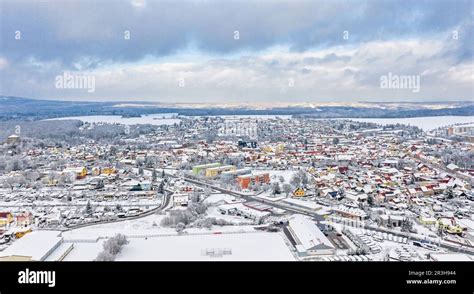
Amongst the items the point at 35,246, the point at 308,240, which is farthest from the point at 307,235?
the point at 35,246

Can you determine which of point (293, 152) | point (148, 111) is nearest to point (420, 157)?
point (293, 152)

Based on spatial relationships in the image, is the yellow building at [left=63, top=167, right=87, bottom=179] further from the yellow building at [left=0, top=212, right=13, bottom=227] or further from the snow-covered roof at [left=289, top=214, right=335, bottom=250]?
the snow-covered roof at [left=289, top=214, right=335, bottom=250]

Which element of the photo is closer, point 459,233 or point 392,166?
point 459,233

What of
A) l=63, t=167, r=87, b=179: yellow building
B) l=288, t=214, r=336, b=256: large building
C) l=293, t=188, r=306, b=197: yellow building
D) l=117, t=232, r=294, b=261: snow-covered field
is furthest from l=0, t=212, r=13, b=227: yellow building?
l=293, t=188, r=306, b=197: yellow building

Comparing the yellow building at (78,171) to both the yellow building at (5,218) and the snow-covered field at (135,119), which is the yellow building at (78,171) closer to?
the yellow building at (5,218)

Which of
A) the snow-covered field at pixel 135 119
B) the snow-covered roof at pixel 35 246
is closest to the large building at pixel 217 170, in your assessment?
the snow-covered roof at pixel 35 246
